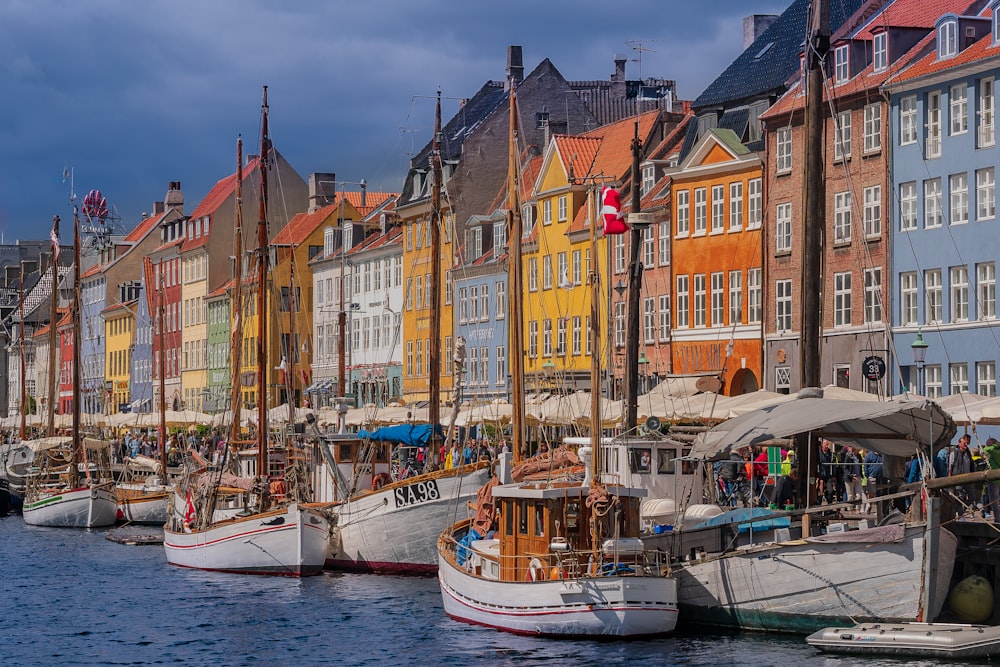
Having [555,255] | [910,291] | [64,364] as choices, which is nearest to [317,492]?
[910,291]

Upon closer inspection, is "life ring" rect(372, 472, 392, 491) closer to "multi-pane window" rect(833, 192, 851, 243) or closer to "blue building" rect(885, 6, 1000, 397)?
"blue building" rect(885, 6, 1000, 397)

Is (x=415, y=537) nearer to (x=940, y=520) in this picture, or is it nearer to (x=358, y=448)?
(x=358, y=448)

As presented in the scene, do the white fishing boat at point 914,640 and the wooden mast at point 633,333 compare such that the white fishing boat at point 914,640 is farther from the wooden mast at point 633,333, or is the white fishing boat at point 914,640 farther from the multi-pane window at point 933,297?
the multi-pane window at point 933,297

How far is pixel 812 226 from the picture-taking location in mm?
33781

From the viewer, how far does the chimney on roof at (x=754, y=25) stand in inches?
3105

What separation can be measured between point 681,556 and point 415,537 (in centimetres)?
1286

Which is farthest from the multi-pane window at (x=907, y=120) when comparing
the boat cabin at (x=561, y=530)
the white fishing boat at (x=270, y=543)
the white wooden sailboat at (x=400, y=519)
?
the boat cabin at (x=561, y=530)

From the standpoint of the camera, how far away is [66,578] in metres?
47.1

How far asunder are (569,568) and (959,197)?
32.3 m

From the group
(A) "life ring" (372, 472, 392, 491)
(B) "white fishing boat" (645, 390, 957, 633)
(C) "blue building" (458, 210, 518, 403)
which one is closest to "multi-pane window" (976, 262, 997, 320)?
(A) "life ring" (372, 472, 392, 491)

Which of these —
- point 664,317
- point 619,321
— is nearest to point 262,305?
point 664,317

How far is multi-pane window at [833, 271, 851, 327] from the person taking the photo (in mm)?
62625

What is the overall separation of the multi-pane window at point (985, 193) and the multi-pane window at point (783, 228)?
8.87 metres

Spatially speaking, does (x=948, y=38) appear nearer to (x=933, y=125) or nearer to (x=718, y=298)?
(x=933, y=125)
